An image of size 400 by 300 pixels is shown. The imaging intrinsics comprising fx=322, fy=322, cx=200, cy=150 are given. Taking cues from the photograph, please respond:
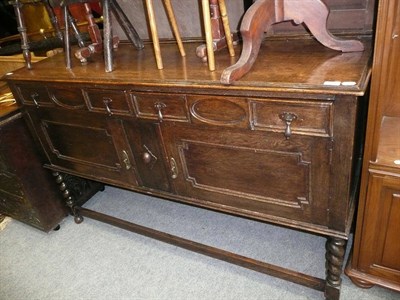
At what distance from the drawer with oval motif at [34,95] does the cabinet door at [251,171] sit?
68cm

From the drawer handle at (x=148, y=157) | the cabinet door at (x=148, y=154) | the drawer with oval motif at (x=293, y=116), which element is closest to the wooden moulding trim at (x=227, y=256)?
the cabinet door at (x=148, y=154)

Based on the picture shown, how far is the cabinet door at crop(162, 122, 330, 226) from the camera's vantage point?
1073mm

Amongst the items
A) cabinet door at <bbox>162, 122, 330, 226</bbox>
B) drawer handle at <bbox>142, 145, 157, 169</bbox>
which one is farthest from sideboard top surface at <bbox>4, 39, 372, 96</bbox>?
drawer handle at <bbox>142, 145, 157, 169</bbox>

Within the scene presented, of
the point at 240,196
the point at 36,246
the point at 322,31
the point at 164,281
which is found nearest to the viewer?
the point at 322,31

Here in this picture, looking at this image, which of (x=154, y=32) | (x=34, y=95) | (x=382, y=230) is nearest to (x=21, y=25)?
(x=34, y=95)

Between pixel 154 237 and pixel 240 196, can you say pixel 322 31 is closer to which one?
pixel 240 196

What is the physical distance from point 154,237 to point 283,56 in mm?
1189

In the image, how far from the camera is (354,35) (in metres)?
1.25

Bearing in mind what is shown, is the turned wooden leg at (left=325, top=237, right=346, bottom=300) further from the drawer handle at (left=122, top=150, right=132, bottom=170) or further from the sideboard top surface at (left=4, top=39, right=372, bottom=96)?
the drawer handle at (left=122, top=150, right=132, bottom=170)

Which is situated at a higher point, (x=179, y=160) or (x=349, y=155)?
(x=349, y=155)

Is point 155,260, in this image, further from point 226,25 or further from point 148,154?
point 226,25

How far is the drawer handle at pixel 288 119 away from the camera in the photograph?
987mm

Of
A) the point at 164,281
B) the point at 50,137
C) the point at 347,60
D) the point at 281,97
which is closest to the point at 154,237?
the point at 164,281

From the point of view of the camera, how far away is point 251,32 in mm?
1033
